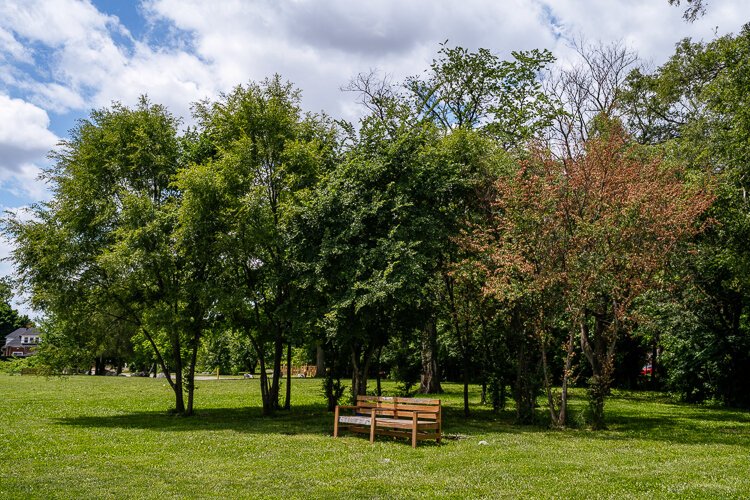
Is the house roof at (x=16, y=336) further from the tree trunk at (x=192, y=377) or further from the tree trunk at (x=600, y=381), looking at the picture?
the tree trunk at (x=600, y=381)

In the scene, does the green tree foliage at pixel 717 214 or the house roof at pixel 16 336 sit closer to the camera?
the green tree foliage at pixel 717 214

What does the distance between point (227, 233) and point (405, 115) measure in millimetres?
6830

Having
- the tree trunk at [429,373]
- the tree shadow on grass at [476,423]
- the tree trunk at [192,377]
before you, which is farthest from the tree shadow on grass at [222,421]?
the tree trunk at [429,373]

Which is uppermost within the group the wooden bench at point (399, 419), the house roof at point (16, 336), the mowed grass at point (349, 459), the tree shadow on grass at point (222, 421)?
the house roof at point (16, 336)

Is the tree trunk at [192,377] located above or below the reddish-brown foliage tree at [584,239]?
below

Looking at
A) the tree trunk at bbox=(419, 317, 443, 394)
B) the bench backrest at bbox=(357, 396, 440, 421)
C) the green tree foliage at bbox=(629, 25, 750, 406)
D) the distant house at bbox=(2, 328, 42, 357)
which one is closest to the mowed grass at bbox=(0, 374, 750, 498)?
the bench backrest at bbox=(357, 396, 440, 421)

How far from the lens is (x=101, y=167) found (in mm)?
21891

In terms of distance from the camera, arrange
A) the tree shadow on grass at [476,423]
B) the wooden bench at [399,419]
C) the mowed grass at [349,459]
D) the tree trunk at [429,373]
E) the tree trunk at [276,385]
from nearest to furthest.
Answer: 1. the mowed grass at [349,459]
2. the wooden bench at [399,419]
3. the tree shadow on grass at [476,423]
4. the tree trunk at [276,385]
5. the tree trunk at [429,373]

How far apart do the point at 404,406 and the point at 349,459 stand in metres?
3.22

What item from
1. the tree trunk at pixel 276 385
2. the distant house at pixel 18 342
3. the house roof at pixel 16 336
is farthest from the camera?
the house roof at pixel 16 336

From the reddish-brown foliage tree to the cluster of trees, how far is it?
0.20 feet

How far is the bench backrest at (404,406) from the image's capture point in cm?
1469

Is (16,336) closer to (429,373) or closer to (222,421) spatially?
(429,373)

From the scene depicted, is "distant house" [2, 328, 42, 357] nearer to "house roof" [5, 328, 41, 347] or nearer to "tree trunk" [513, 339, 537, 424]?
"house roof" [5, 328, 41, 347]
